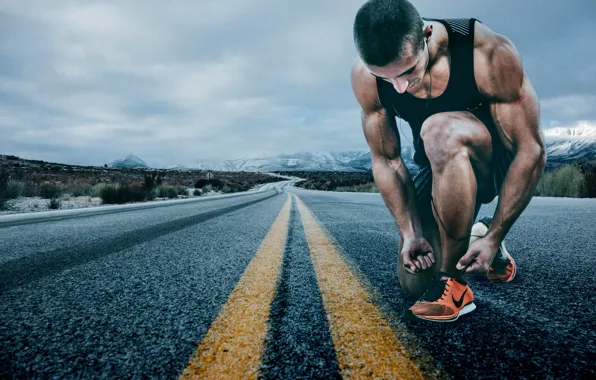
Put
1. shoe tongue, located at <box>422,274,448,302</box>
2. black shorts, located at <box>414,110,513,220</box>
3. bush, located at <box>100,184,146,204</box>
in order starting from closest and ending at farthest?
shoe tongue, located at <box>422,274,448,302</box>
black shorts, located at <box>414,110,513,220</box>
bush, located at <box>100,184,146,204</box>

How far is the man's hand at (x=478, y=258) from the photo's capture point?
1.29m

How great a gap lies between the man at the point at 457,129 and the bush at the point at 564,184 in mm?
9973

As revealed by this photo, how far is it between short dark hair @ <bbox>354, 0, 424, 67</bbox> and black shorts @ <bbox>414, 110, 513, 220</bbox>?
1.79 feet

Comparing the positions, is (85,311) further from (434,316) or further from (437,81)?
(437,81)

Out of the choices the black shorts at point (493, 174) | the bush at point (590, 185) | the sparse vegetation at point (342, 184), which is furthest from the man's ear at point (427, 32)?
the sparse vegetation at point (342, 184)

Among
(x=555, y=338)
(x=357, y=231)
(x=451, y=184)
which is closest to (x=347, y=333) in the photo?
(x=555, y=338)

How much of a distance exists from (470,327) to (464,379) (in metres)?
0.34

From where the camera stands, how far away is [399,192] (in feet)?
5.58

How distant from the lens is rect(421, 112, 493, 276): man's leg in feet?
4.30

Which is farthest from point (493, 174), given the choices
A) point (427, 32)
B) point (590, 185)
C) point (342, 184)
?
point (342, 184)

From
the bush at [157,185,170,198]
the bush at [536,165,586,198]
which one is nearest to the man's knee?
the bush at [536,165,586,198]

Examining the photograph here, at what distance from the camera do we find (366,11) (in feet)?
4.35

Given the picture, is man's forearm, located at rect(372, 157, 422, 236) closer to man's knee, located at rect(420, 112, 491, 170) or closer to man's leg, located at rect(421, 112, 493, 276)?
man's leg, located at rect(421, 112, 493, 276)

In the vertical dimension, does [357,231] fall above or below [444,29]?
below
